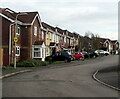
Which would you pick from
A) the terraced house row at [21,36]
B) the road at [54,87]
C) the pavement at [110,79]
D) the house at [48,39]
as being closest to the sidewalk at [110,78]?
the pavement at [110,79]

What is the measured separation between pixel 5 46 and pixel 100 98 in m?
21.7

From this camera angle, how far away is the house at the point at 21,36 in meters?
28.6

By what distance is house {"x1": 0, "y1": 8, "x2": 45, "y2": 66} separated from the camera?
28578 mm

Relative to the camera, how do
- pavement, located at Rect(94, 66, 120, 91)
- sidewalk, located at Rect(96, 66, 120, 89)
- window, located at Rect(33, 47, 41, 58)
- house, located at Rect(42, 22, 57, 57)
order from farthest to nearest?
house, located at Rect(42, 22, 57, 57), window, located at Rect(33, 47, 41, 58), sidewalk, located at Rect(96, 66, 120, 89), pavement, located at Rect(94, 66, 120, 91)

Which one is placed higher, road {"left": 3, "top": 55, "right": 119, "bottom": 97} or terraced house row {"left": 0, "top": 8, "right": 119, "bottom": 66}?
terraced house row {"left": 0, "top": 8, "right": 119, "bottom": 66}

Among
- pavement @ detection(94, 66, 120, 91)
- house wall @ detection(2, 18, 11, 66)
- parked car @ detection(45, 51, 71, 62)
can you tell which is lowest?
pavement @ detection(94, 66, 120, 91)

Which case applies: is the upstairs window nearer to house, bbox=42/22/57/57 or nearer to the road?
house, bbox=42/22/57/57

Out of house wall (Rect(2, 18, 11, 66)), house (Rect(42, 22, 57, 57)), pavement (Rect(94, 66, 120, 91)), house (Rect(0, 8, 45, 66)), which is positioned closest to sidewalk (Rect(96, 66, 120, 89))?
pavement (Rect(94, 66, 120, 91))

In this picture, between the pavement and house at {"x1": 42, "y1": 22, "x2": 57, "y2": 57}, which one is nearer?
the pavement

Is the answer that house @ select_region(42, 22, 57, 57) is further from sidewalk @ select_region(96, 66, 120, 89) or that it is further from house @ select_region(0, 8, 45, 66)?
sidewalk @ select_region(96, 66, 120, 89)

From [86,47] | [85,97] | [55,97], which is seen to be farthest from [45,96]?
[86,47]

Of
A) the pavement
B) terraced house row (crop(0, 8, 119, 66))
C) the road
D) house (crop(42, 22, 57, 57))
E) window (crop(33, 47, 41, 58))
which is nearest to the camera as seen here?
the road

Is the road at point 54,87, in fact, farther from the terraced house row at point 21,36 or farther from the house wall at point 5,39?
the house wall at point 5,39

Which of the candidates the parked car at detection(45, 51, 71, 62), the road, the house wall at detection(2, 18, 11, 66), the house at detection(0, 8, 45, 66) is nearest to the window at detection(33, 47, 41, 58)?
the house at detection(0, 8, 45, 66)
